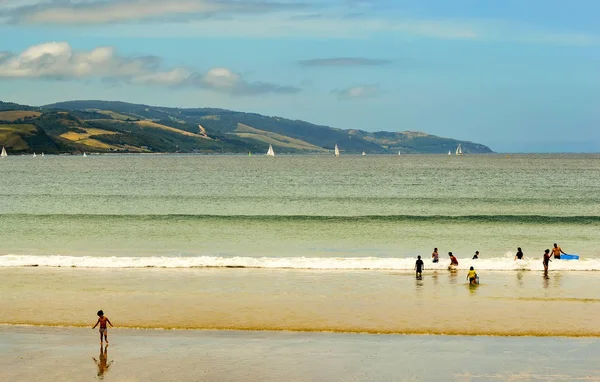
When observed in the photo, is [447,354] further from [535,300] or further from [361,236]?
[361,236]

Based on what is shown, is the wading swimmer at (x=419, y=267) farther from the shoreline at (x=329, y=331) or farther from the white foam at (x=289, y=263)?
the shoreline at (x=329, y=331)

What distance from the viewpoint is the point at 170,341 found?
90.8 feet

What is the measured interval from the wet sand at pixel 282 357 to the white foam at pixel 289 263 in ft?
55.0

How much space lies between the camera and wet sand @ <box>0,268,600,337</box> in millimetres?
30312

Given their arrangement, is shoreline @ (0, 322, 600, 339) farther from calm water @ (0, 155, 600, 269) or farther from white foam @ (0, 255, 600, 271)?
calm water @ (0, 155, 600, 269)

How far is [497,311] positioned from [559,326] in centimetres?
333

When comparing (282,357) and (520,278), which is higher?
(520,278)

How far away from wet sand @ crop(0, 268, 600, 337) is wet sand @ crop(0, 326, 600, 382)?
1.42 meters

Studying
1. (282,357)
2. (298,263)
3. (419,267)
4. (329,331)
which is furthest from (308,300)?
(298,263)

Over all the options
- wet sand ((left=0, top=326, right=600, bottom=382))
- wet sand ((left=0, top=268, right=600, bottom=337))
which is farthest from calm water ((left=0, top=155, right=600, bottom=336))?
wet sand ((left=0, top=326, right=600, bottom=382))

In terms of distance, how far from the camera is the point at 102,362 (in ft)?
81.6

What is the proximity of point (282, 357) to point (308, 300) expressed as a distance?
9860 millimetres

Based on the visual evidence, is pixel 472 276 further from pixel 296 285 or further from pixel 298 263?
pixel 298 263

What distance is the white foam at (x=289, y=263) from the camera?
45375mm
